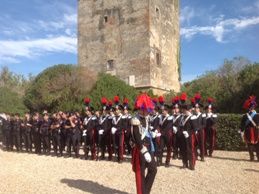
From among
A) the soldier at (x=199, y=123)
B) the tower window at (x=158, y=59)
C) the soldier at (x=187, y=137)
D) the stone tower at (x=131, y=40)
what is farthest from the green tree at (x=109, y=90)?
the soldier at (x=187, y=137)

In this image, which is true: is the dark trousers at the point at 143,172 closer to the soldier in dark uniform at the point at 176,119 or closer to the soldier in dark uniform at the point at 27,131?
the soldier in dark uniform at the point at 176,119

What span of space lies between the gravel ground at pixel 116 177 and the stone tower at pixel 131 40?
20006 mm

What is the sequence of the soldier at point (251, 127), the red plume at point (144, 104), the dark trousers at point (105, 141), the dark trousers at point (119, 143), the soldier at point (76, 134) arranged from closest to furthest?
1. the red plume at point (144, 104)
2. the soldier at point (251, 127)
3. the dark trousers at point (119, 143)
4. the dark trousers at point (105, 141)
5. the soldier at point (76, 134)

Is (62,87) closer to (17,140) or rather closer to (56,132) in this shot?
(17,140)

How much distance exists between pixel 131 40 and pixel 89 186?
81.2 ft

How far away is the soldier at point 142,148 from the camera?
723 cm

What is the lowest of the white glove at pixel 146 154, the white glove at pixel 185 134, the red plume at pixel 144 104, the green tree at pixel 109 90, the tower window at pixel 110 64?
the white glove at pixel 146 154

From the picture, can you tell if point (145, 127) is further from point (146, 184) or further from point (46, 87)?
point (46, 87)

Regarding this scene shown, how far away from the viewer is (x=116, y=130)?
1272cm

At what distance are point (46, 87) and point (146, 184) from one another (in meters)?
22.6

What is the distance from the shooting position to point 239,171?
34.1ft

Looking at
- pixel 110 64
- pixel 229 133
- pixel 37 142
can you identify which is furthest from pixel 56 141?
pixel 110 64

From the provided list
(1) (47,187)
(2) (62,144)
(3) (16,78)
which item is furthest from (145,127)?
(3) (16,78)

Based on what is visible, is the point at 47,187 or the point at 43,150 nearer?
the point at 47,187
